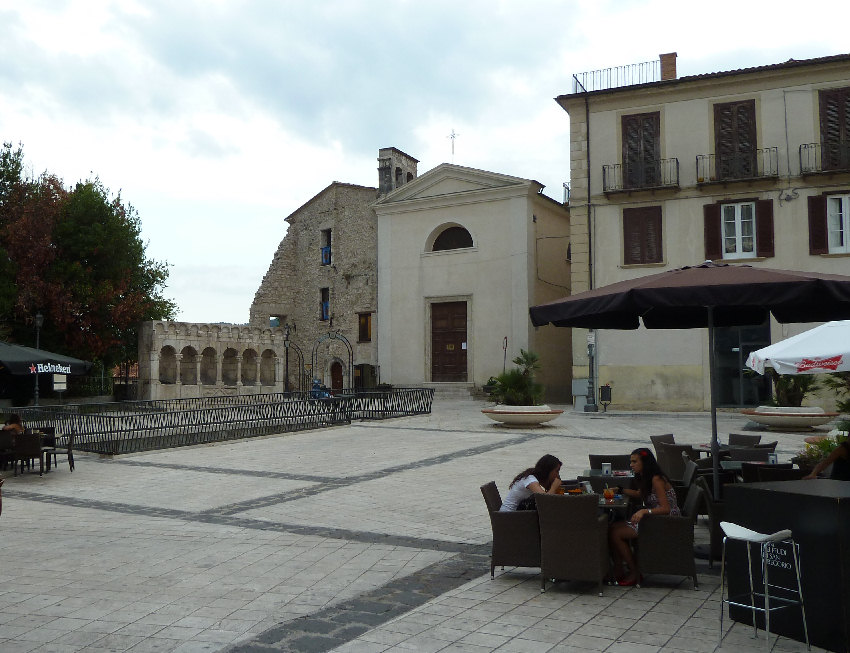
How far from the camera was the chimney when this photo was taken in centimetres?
2748

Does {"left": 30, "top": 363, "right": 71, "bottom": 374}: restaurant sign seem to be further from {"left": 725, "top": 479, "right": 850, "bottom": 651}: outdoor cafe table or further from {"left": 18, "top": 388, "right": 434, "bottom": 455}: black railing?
{"left": 725, "top": 479, "right": 850, "bottom": 651}: outdoor cafe table

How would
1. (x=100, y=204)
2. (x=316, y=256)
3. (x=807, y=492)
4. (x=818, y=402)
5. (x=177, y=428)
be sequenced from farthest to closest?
(x=316, y=256)
(x=100, y=204)
(x=818, y=402)
(x=177, y=428)
(x=807, y=492)

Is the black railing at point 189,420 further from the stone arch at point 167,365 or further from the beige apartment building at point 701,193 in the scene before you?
the stone arch at point 167,365

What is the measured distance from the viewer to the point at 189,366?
3431 cm

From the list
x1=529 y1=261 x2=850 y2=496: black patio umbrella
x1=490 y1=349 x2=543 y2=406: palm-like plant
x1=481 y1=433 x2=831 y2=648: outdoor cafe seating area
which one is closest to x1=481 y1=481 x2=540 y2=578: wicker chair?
x1=481 y1=433 x2=831 y2=648: outdoor cafe seating area

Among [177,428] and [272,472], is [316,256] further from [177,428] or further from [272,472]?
[272,472]

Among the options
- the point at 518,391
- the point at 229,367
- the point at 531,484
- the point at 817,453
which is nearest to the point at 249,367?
the point at 229,367

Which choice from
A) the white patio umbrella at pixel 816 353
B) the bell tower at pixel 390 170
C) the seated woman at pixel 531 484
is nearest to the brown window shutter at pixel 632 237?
the bell tower at pixel 390 170

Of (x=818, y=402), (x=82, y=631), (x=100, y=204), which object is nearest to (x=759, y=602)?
(x=82, y=631)

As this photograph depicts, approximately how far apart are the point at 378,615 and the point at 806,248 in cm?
2241

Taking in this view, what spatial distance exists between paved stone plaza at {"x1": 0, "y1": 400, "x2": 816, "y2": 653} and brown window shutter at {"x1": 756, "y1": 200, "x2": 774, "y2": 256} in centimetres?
1505

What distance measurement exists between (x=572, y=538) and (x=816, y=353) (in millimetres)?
4128

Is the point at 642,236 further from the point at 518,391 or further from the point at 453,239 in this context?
the point at 453,239

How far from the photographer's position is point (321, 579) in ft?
20.1
